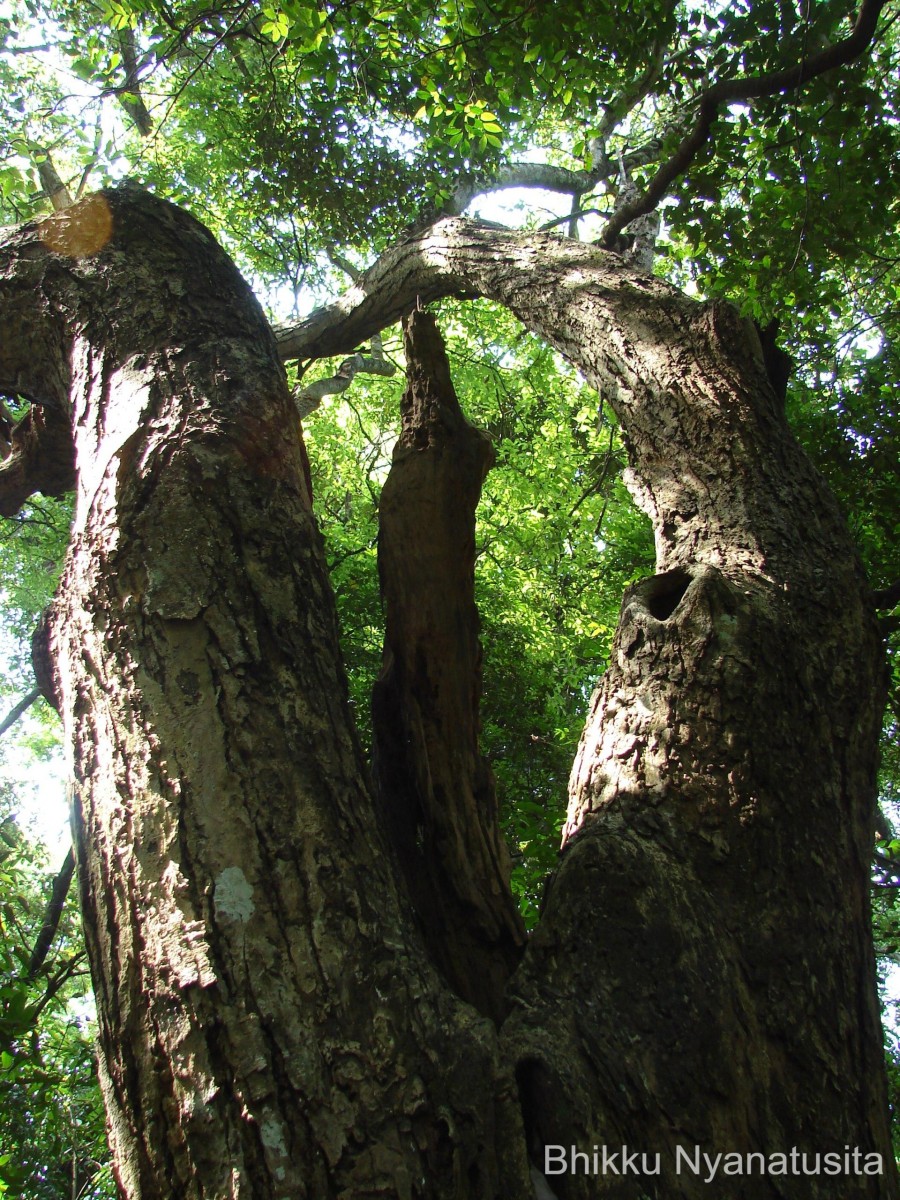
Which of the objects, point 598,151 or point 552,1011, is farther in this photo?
point 598,151

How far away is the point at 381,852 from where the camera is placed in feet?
5.27

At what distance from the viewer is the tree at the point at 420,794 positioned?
52.1 inches

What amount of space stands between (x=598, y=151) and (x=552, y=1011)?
933 cm

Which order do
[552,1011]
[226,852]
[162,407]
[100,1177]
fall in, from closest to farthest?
[226,852], [552,1011], [162,407], [100,1177]

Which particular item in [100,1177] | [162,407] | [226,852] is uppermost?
[162,407]

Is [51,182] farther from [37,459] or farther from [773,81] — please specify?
[773,81]

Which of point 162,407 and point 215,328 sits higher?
point 215,328

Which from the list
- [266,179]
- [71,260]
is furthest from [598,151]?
[71,260]

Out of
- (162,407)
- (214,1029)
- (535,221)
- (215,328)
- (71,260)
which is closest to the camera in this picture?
(214,1029)

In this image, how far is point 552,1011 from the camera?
1591mm

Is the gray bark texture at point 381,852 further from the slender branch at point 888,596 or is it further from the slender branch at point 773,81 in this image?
the slender branch at point 773,81

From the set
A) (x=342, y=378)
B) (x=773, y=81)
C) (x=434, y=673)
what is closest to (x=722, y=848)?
(x=434, y=673)

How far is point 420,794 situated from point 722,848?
2.70ft

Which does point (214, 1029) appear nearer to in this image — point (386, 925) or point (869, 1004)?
point (386, 925)
